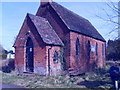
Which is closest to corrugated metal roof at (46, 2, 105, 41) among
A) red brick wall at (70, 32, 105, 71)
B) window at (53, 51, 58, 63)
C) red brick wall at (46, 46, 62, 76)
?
red brick wall at (70, 32, 105, 71)

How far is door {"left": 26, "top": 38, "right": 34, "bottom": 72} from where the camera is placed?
22453 millimetres

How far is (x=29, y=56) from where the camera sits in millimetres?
22875

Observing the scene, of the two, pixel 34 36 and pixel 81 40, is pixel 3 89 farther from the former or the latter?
pixel 81 40

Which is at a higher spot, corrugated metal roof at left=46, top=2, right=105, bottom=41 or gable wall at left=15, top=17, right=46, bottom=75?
corrugated metal roof at left=46, top=2, right=105, bottom=41

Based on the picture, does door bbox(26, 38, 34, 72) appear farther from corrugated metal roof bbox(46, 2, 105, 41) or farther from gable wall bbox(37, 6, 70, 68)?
corrugated metal roof bbox(46, 2, 105, 41)

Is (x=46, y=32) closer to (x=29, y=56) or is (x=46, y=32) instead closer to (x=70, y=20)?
(x=29, y=56)

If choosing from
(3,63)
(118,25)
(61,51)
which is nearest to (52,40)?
(61,51)

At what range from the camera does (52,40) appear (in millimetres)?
22078

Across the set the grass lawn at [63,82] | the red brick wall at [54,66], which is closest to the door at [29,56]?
the grass lawn at [63,82]

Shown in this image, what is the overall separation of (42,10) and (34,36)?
6076 mm

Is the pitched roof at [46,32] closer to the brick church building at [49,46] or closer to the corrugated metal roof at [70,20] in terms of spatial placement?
the brick church building at [49,46]

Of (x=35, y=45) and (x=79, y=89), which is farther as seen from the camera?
(x=35, y=45)

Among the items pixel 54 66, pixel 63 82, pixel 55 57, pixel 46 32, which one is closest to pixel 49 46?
pixel 55 57

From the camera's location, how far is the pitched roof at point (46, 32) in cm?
2147
